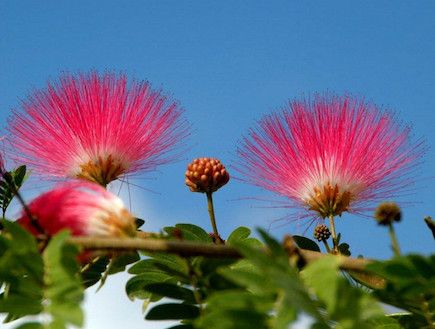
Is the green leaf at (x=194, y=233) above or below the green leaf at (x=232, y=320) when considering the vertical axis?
above

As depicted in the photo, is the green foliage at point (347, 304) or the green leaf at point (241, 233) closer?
→ the green foliage at point (347, 304)

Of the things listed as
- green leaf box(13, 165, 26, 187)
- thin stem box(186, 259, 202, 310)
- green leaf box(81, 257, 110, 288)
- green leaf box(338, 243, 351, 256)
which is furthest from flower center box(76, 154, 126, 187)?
thin stem box(186, 259, 202, 310)

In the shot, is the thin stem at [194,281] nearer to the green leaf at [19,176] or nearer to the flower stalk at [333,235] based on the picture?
the flower stalk at [333,235]

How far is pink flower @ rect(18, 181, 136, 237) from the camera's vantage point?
1436mm

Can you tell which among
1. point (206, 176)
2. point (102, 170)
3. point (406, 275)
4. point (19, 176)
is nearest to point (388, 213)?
point (406, 275)

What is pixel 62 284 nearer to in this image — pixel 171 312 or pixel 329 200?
pixel 171 312

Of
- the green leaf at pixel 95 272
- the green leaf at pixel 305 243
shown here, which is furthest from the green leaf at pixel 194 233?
the green leaf at pixel 305 243

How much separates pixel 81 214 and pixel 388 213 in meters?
0.85

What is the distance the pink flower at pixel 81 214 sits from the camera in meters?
1.44

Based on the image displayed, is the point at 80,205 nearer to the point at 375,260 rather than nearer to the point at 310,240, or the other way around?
the point at 375,260

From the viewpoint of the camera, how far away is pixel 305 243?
2705 mm

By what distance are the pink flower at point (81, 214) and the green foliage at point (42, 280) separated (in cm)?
10

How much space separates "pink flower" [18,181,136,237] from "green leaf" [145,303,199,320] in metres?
0.29

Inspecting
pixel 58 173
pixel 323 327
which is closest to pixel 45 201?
pixel 323 327
